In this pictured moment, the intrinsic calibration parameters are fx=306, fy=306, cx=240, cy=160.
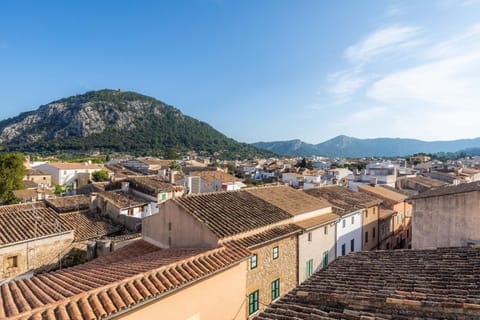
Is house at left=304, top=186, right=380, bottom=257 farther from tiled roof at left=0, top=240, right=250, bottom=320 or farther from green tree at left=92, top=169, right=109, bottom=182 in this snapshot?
green tree at left=92, top=169, right=109, bottom=182

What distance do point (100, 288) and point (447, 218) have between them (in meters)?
17.4

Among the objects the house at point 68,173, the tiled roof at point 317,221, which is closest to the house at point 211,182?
the tiled roof at point 317,221

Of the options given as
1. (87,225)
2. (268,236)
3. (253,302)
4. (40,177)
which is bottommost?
(253,302)

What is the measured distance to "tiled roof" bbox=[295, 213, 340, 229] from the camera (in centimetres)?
1603

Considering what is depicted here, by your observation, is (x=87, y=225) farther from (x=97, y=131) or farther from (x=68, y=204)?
(x=97, y=131)

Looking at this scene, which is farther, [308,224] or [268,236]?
[308,224]

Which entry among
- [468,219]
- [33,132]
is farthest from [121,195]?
[33,132]

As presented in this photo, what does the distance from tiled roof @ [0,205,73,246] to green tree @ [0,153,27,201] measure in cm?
3208

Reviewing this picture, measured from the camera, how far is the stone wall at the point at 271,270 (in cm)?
1259

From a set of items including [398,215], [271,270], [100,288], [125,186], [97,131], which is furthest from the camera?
[97,131]

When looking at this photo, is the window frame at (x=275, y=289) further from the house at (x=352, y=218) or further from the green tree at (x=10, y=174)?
the green tree at (x=10, y=174)

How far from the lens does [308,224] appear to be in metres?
16.4

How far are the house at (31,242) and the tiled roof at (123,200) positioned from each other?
589 cm

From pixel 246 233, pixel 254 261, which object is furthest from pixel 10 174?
pixel 254 261
